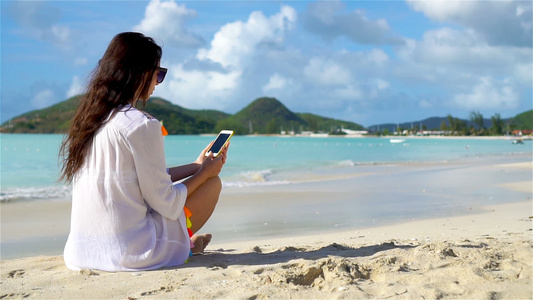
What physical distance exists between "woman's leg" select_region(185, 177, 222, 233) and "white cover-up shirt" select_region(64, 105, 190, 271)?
157mm

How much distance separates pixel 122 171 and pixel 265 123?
157m

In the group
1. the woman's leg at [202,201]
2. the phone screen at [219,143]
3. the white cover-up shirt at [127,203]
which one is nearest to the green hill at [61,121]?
the phone screen at [219,143]

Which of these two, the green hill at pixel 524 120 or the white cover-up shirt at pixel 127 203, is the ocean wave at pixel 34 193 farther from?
the green hill at pixel 524 120

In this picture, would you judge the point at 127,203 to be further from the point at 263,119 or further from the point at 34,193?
the point at 263,119

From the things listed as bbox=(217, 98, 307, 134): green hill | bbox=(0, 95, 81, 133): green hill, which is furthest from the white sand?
bbox=(217, 98, 307, 134): green hill

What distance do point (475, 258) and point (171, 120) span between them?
395ft

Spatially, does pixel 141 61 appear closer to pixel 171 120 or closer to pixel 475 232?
pixel 475 232

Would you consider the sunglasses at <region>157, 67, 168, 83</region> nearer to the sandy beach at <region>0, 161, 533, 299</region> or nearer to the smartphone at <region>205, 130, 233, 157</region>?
the smartphone at <region>205, 130, 233, 157</region>

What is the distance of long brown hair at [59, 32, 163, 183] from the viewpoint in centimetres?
281

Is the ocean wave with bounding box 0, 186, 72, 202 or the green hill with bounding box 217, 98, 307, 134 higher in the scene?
the green hill with bounding box 217, 98, 307, 134

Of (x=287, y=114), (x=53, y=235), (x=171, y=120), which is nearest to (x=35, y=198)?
(x=53, y=235)

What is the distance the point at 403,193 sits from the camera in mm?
10305

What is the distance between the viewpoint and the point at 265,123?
159250 millimetres

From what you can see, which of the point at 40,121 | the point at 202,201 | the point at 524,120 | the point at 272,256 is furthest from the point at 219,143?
the point at 524,120
